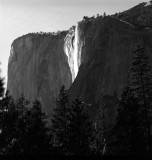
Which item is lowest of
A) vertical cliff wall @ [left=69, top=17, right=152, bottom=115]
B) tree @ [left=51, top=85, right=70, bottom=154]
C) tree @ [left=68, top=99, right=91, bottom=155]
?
tree @ [left=68, top=99, right=91, bottom=155]

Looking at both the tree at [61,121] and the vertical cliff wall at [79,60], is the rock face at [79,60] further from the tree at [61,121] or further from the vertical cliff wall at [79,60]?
the tree at [61,121]

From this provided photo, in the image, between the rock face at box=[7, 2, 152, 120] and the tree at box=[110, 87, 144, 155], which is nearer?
the tree at box=[110, 87, 144, 155]

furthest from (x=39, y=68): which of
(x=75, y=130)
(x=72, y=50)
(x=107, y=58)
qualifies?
(x=75, y=130)

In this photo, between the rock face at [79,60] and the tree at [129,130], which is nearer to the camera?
the tree at [129,130]

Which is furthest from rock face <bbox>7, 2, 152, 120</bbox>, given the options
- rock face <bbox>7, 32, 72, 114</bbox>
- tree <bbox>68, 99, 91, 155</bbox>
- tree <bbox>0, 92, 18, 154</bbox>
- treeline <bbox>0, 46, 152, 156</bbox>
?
tree <bbox>0, 92, 18, 154</bbox>

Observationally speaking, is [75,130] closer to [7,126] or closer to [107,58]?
[7,126]

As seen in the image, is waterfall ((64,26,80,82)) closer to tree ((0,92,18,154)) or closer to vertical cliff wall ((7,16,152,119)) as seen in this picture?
vertical cliff wall ((7,16,152,119))

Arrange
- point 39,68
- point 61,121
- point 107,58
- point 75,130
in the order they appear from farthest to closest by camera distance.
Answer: point 39,68
point 107,58
point 61,121
point 75,130

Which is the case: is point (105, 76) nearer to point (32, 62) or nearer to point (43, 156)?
point (32, 62)

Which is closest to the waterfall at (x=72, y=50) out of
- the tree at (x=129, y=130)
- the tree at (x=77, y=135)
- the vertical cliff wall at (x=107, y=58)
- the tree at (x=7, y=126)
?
the vertical cliff wall at (x=107, y=58)
